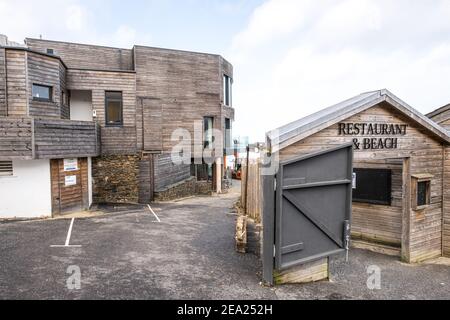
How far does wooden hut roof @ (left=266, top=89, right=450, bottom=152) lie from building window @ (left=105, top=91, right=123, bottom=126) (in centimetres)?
1536

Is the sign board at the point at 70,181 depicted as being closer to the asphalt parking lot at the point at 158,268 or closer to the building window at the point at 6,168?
the building window at the point at 6,168

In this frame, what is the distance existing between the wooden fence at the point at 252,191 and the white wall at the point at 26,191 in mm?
9518

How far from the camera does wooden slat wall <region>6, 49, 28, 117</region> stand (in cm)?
1570

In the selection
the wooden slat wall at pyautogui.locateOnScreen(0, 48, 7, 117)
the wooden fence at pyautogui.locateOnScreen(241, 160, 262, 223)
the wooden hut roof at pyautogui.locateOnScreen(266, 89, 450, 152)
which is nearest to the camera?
the wooden hut roof at pyautogui.locateOnScreen(266, 89, 450, 152)

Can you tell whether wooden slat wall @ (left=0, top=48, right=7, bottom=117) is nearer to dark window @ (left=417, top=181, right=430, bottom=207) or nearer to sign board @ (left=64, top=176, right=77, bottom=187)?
sign board @ (left=64, top=176, right=77, bottom=187)

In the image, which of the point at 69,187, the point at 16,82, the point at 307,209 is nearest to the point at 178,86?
the point at 16,82

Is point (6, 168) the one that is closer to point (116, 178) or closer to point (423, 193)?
point (116, 178)

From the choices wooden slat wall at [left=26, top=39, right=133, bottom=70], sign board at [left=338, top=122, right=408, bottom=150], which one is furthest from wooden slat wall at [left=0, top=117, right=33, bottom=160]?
sign board at [left=338, top=122, right=408, bottom=150]

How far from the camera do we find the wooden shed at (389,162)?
868cm

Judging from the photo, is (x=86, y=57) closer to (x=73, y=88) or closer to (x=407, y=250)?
(x=73, y=88)

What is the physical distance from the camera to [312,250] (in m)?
8.42

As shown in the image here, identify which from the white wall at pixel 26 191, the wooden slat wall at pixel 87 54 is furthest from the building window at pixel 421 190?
the wooden slat wall at pixel 87 54
